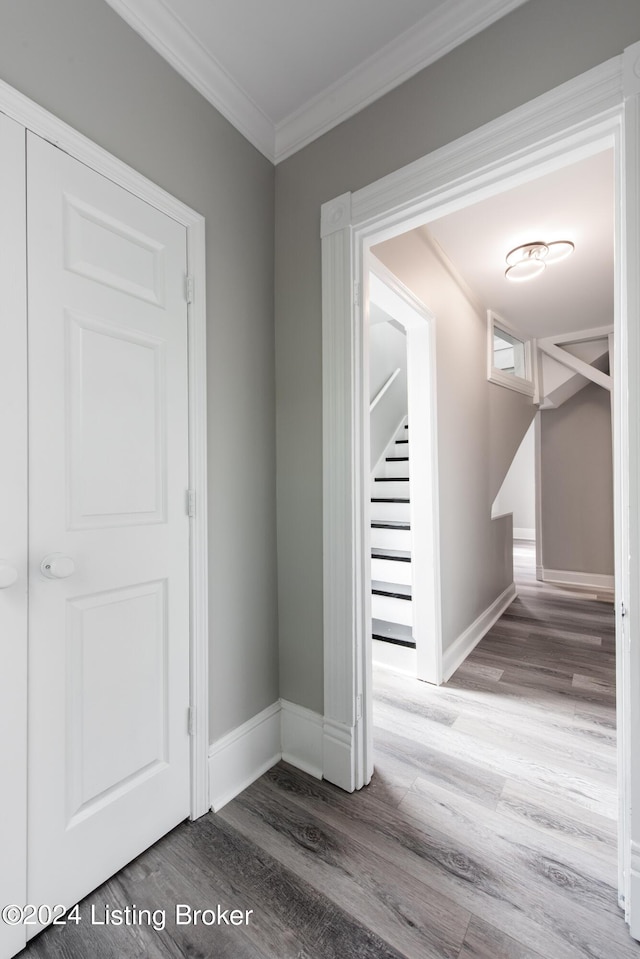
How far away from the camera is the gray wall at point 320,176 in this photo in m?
1.23

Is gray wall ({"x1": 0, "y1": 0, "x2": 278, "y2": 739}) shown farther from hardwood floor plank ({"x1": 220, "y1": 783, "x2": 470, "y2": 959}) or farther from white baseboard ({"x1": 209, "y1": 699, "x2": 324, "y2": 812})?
hardwood floor plank ({"x1": 220, "y1": 783, "x2": 470, "y2": 959})

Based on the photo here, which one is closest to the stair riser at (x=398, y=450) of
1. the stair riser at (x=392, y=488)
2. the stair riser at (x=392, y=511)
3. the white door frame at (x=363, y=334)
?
the stair riser at (x=392, y=488)

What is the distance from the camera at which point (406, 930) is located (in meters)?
1.10

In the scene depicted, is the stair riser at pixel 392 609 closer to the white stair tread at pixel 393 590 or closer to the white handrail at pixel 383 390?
the white stair tread at pixel 393 590

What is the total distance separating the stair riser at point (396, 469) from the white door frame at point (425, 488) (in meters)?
1.32

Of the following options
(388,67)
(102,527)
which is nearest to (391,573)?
(102,527)

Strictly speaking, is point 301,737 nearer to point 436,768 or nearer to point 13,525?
point 436,768

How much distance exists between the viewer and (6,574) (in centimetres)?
98

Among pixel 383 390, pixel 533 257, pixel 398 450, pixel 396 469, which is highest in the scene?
pixel 533 257

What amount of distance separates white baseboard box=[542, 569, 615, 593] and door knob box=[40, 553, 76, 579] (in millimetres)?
4977

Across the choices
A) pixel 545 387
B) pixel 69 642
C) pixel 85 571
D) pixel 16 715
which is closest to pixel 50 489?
pixel 85 571

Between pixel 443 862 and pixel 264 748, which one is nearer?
pixel 443 862

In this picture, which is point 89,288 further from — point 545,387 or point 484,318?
point 545,387

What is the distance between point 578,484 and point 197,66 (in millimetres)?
4794
